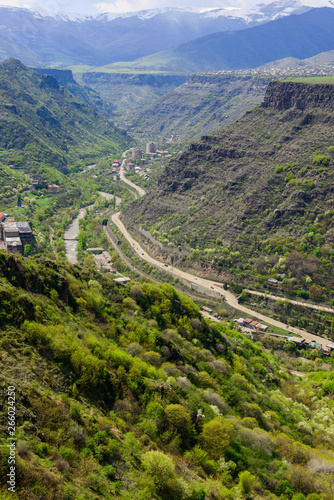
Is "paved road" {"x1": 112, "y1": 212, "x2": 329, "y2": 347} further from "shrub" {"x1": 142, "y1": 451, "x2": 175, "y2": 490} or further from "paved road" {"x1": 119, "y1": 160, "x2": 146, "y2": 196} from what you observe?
"shrub" {"x1": 142, "y1": 451, "x2": 175, "y2": 490}

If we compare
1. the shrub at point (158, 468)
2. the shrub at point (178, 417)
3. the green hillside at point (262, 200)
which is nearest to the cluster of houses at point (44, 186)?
the green hillside at point (262, 200)

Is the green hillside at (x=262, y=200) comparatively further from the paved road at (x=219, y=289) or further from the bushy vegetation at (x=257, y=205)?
the paved road at (x=219, y=289)

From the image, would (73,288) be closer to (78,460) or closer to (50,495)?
(78,460)

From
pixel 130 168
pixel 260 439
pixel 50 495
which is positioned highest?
pixel 130 168

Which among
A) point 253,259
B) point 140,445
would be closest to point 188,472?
point 140,445

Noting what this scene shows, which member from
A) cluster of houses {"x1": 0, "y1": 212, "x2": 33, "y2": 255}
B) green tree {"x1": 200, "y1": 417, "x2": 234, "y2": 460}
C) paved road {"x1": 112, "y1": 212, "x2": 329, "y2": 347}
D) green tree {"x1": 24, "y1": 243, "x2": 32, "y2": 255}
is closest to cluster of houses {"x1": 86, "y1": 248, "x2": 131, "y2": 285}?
paved road {"x1": 112, "y1": 212, "x2": 329, "y2": 347}

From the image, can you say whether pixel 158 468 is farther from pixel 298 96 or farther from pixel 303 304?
pixel 298 96
